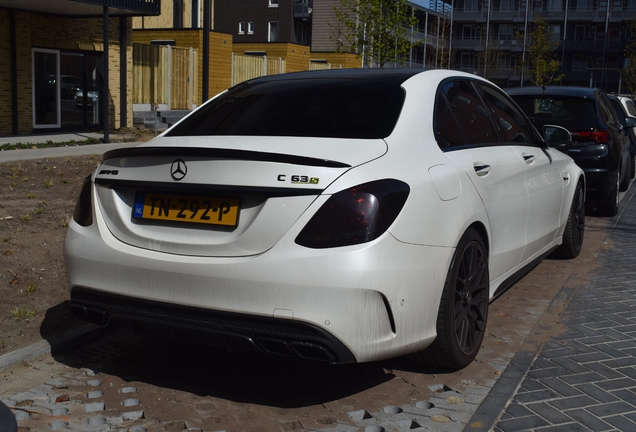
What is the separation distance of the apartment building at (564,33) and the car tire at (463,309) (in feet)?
276

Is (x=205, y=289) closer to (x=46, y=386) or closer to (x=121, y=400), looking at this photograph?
(x=121, y=400)

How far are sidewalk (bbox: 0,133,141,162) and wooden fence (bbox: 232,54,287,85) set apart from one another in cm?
982

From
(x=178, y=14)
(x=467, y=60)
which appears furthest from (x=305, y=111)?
(x=467, y=60)

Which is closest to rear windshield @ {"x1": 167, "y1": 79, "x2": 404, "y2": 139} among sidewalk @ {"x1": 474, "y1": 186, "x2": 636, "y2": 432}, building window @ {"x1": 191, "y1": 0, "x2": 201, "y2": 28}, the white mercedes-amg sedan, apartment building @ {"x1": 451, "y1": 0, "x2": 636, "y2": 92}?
the white mercedes-amg sedan

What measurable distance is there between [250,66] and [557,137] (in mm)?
25655

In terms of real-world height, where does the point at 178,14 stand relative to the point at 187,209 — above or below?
above

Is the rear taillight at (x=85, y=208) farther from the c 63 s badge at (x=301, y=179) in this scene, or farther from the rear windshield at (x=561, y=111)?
the rear windshield at (x=561, y=111)

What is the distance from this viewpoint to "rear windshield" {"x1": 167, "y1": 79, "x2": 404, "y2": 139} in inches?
161

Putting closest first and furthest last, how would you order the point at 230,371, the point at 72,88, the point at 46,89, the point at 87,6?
the point at 230,371
the point at 87,6
the point at 46,89
the point at 72,88

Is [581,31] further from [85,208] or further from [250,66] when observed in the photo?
[85,208]

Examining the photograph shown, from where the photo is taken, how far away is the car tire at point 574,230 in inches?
286

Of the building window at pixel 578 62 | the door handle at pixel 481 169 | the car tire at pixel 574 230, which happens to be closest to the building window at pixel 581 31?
the building window at pixel 578 62

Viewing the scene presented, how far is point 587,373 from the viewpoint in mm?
4352

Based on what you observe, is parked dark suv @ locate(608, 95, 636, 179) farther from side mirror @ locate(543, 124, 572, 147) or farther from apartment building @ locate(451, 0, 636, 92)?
apartment building @ locate(451, 0, 636, 92)
